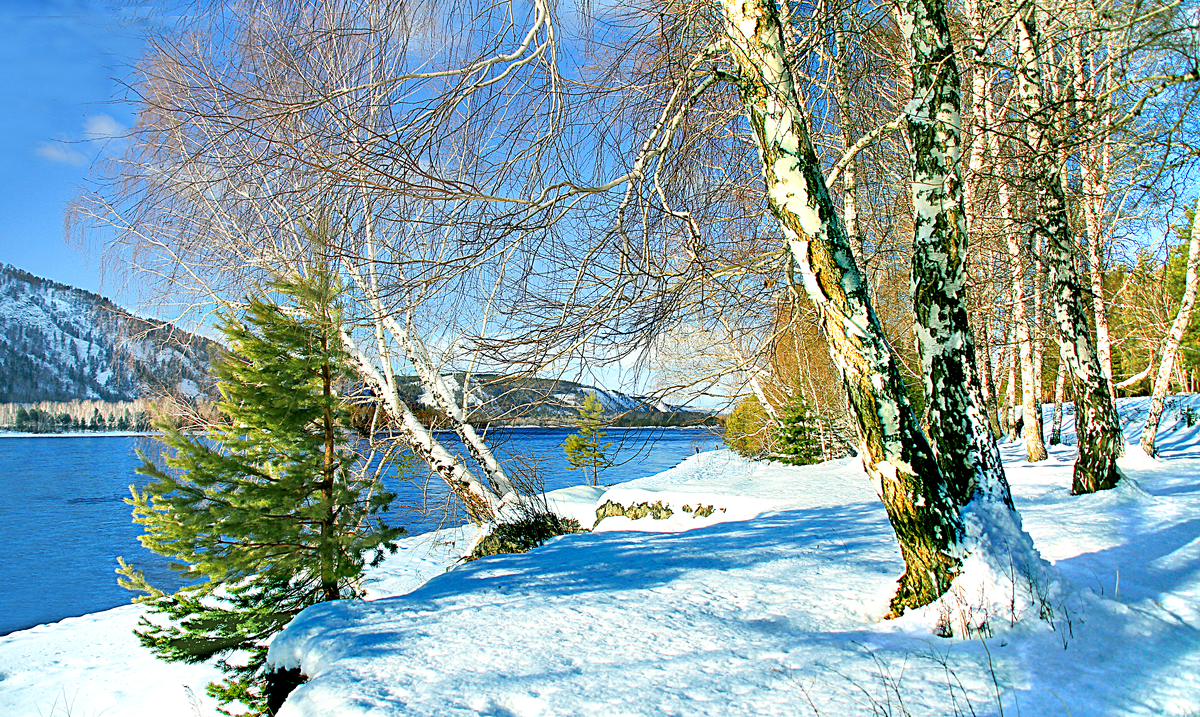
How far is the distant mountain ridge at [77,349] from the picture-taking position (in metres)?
8.84

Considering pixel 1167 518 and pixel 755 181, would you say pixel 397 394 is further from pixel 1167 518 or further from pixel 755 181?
pixel 1167 518

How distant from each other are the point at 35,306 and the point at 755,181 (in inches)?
8112

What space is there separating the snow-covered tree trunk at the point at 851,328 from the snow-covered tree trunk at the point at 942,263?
7.4 inches

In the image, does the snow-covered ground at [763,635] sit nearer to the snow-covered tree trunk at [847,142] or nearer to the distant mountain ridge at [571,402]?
the distant mountain ridge at [571,402]

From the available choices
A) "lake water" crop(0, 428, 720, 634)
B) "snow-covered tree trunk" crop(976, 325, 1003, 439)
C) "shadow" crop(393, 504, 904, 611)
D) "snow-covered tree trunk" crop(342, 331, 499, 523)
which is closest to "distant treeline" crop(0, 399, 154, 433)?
"lake water" crop(0, 428, 720, 634)

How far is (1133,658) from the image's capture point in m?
2.35

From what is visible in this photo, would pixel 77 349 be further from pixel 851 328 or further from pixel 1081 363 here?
pixel 1081 363

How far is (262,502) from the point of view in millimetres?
6230

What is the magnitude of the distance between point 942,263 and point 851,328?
0.77m

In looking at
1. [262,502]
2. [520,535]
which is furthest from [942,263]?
[262,502]

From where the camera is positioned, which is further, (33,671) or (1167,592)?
(33,671)

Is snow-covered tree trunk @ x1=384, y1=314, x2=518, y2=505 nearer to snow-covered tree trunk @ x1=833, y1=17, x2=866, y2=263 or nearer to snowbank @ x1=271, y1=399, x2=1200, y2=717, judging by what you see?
snowbank @ x1=271, y1=399, x2=1200, y2=717

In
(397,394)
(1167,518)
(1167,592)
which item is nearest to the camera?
(1167,592)

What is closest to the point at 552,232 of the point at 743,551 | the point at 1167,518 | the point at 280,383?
the point at 743,551
